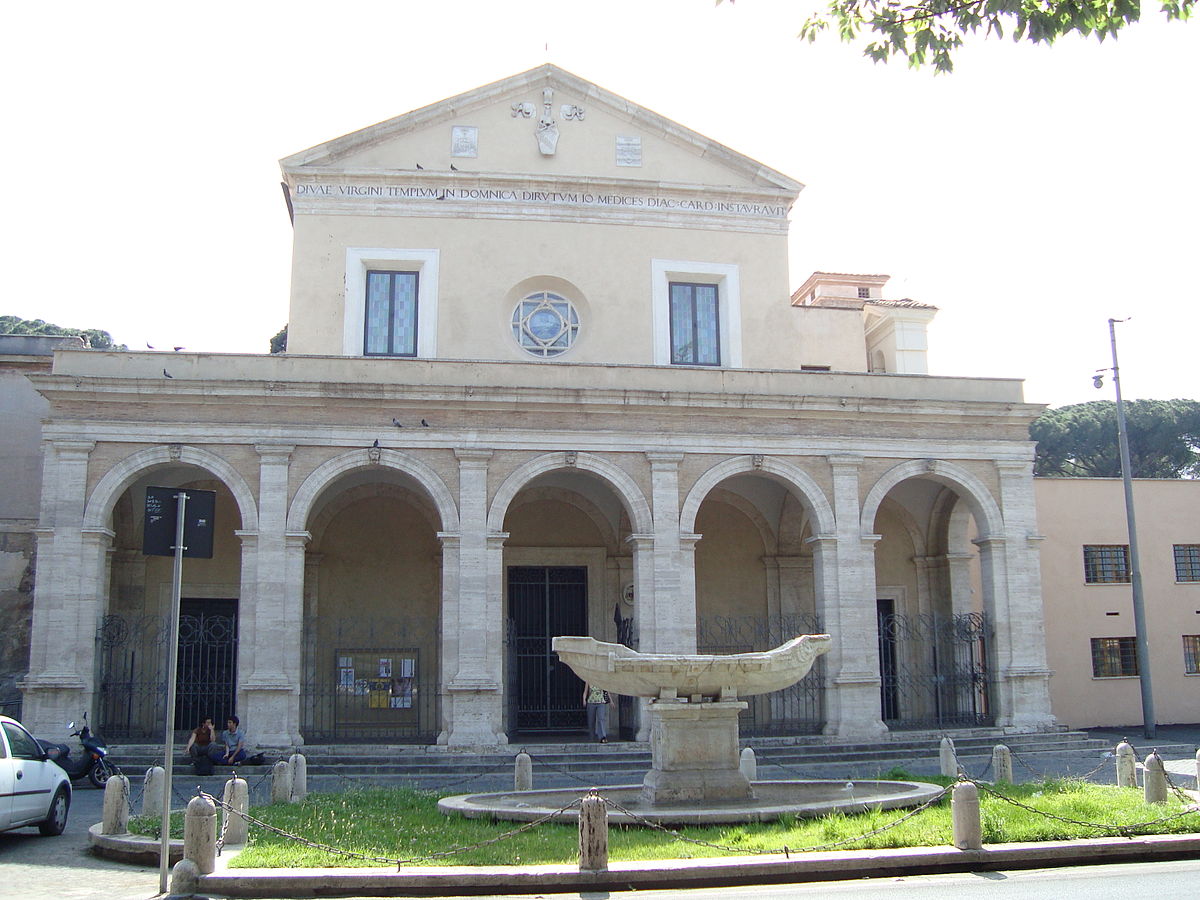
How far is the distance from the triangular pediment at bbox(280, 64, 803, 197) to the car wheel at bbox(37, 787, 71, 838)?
Result: 1403cm

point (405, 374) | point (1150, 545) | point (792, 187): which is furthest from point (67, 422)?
point (1150, 545)

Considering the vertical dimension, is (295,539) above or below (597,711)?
above

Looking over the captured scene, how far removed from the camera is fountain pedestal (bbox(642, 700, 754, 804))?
1262 cm

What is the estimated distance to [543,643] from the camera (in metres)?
22.9

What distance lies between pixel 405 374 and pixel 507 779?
709 centimetres

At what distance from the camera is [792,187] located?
2495cm

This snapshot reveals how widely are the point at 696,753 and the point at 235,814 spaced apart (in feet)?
15.8

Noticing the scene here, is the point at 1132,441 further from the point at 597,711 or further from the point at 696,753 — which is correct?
the point at 696,753

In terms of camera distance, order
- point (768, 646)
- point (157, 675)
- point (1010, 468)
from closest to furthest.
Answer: point (157, 675) → point (1010, 468) → point (768, 646)

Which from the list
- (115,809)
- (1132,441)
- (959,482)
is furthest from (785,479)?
(1132,441)

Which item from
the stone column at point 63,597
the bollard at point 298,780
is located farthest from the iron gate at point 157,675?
the bollard at point 298,780

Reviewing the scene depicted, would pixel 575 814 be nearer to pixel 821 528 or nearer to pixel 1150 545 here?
Answer: pixel 821 528

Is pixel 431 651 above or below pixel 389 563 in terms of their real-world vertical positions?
below

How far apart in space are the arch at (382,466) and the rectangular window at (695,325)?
651cm
